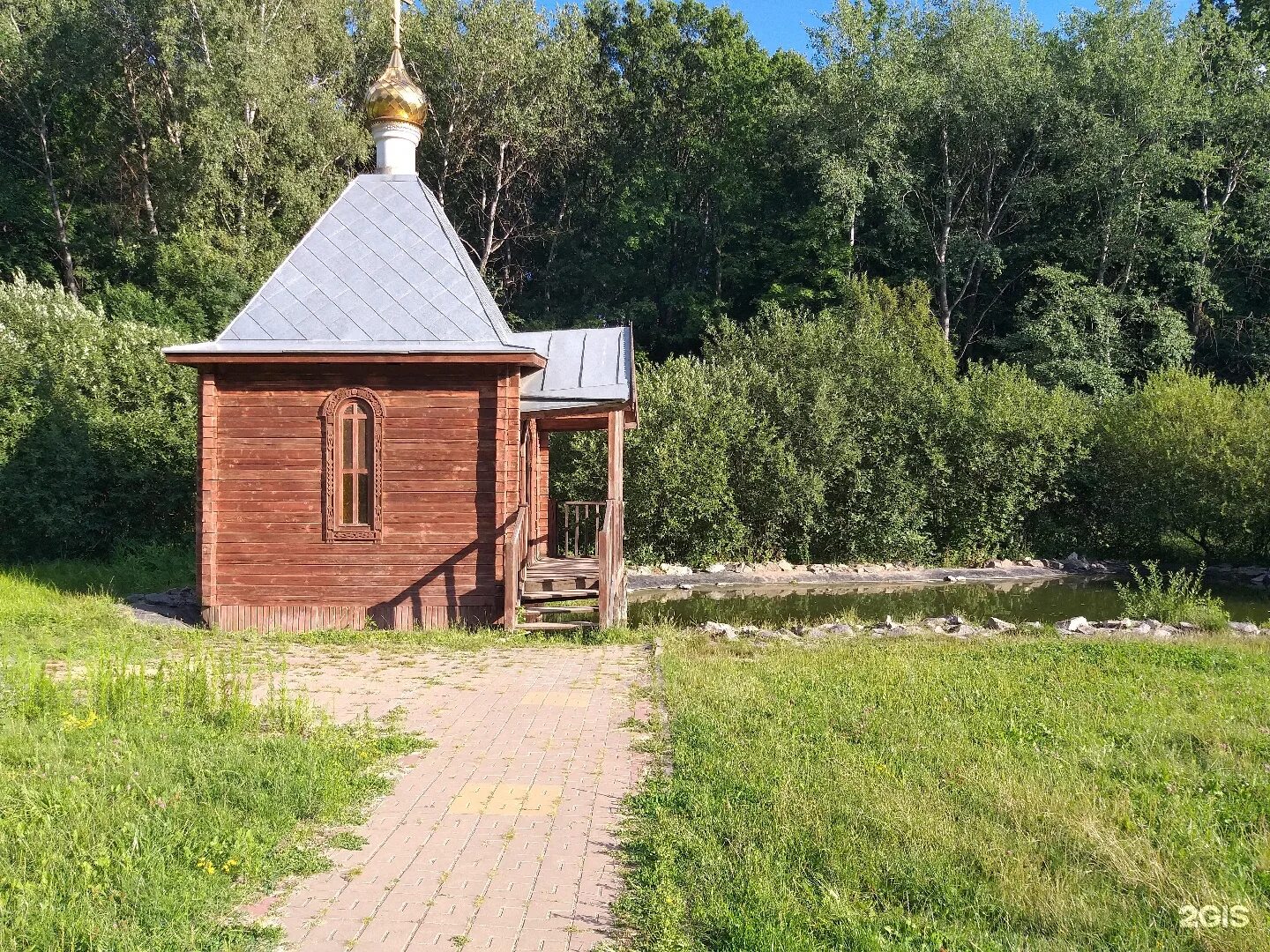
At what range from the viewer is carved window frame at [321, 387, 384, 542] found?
11570 millimetres

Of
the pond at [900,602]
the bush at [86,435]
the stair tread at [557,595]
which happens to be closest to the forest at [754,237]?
the bush at [86,435]

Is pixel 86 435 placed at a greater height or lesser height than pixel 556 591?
greater

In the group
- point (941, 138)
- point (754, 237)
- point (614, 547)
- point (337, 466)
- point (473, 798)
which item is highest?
point (941, 138)

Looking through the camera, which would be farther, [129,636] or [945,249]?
[945,249]

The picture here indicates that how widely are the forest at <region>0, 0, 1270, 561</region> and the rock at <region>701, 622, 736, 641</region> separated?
25.8 ft

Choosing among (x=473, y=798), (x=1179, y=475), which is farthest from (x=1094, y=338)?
(x=473, y=798)

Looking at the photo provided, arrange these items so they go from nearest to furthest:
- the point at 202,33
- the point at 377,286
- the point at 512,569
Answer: the point at 512,569
the point at 377,286
the point at 202,33

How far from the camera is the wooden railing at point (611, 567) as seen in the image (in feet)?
37.6

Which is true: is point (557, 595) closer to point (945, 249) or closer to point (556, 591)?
point (556, 591)

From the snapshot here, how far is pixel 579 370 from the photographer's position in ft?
44.5

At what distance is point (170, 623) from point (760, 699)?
7.75 metres

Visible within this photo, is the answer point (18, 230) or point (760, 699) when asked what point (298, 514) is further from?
point (18, 230)

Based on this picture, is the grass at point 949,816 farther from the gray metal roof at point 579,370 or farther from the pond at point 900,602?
the pond at point 900,602

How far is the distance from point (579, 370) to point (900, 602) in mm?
7886
